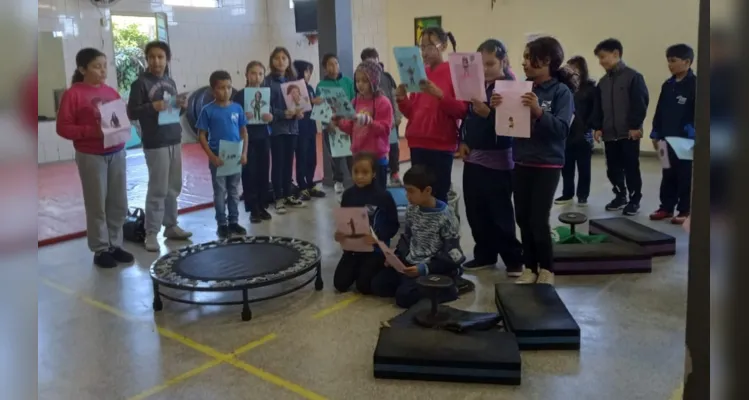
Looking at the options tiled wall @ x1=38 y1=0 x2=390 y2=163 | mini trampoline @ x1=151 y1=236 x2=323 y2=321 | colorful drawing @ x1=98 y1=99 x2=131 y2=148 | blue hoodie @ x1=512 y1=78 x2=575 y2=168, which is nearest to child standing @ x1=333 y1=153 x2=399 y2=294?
mini trampoline @ x1=151 y1=236 x2=323 y2=321

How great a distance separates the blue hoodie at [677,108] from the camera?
18.4 ft

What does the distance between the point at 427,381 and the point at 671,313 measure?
1690 millimetres

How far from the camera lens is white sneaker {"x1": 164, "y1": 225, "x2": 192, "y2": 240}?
5.66 m

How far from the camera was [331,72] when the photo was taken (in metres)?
6.62

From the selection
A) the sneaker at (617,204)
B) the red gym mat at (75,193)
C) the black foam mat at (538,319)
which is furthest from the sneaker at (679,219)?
the red gym mat at (75,193)

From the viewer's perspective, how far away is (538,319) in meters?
3.42

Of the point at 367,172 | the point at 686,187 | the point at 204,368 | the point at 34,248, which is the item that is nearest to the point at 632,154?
the point at 686,187

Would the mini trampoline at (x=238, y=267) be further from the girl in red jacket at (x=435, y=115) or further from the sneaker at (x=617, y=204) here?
the sneaker at (x=617, y=204)

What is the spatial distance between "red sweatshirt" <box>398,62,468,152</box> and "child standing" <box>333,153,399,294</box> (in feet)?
1.54

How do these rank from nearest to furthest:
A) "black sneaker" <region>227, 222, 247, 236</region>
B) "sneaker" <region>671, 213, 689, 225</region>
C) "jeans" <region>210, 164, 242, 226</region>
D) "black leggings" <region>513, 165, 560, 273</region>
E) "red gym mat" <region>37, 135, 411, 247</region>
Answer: "black leggings" <region>513, 165, 560, 273</region> < "jeans" <region>210, 164, 242, 226</region> < "black sneaker" <region>227, 222, 247, 236</region> < "sneaker" <region>671, 213, 689, 225</region> < "red gym mat" <region>37, 135, 411, 247</region>

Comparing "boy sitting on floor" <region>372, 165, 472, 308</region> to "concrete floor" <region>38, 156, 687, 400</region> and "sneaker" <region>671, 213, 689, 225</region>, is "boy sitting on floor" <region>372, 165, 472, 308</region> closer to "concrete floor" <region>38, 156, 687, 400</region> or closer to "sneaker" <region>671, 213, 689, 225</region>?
"concrete floor" <region>38, 156, 687, 400</region>

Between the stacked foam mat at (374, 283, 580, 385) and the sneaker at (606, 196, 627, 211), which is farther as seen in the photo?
the sneaker at (606, 196, 627, 211)

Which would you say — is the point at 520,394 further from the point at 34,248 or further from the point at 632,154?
the point at 632,154

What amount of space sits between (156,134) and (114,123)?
1.74 ft
